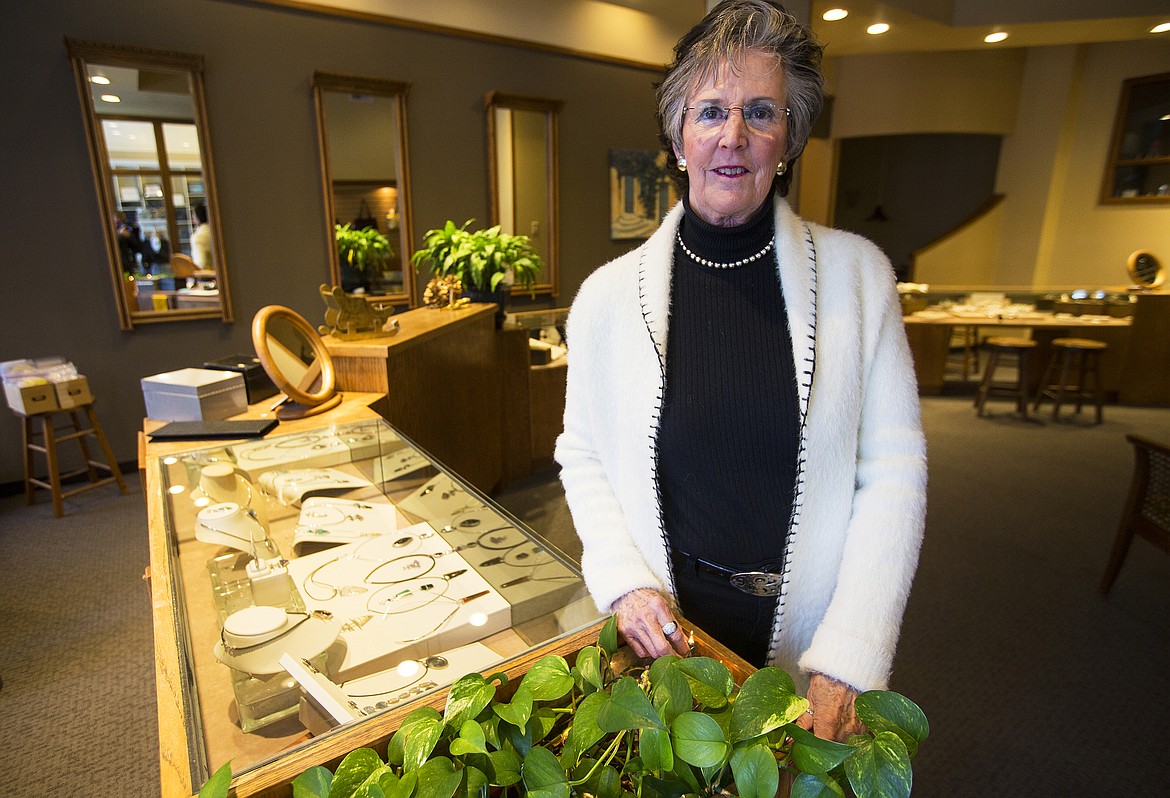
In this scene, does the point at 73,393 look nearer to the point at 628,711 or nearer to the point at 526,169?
the point at 526,169

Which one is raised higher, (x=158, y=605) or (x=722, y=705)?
(x=722, y=705)

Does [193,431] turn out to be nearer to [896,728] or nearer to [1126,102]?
[896,728]

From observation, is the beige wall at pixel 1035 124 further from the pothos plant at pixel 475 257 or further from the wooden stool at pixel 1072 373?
the pothos plant at pixel 475 257

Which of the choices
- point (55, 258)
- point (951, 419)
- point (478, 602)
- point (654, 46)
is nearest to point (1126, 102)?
point (951, 419)

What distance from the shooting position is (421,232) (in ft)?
17.7

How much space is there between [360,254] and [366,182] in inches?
22.3

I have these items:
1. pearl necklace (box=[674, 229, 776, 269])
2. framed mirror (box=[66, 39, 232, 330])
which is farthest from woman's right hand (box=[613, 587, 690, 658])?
framed mirror (box=[66, 39, 232, 330])

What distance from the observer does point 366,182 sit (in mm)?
5008

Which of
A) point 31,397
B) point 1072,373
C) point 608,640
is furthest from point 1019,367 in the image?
point 31,397

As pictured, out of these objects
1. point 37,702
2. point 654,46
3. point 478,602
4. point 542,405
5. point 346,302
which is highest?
point 654,46

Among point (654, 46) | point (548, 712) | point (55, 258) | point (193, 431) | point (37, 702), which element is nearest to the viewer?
point (548, 712)

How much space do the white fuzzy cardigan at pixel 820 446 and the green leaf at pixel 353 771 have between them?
1.52ft

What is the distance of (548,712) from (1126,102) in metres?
9.18

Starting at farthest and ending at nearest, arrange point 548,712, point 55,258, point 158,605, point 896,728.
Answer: point 55,258
point 158,605
point 548,712
point 896,728
